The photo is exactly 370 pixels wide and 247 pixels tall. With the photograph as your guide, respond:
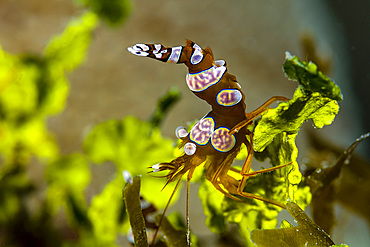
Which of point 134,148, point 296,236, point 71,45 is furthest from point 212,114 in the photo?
point 71,45

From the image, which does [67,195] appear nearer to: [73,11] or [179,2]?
[73,11]

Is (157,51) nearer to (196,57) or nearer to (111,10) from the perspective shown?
(196,57)

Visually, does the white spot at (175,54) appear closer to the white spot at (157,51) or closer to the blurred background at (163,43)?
the white spot at (157,51)

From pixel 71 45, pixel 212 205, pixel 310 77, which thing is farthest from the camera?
pixel 71 45

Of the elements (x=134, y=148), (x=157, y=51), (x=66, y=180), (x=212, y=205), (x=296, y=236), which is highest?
A: (x=157, y=51)

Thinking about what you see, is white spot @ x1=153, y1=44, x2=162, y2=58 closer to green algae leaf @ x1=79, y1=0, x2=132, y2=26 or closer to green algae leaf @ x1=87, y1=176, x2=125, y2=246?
green algae leaf @ x1=87, y1=176, x2=125, y2=246

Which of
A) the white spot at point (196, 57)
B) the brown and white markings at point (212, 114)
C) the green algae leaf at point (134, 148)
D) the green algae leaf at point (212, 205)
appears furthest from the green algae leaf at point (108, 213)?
the white spot at point (196, 57)
